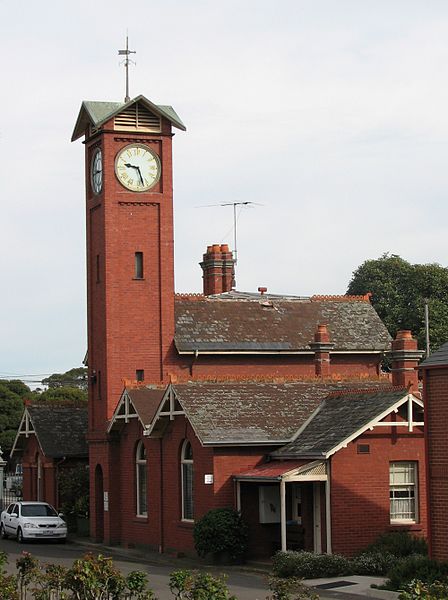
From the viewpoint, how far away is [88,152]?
1864 inches

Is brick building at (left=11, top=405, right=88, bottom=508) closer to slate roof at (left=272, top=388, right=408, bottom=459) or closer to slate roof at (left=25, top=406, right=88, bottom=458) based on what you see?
slate roof at (left=25, top=406, right=88, bottom=458)

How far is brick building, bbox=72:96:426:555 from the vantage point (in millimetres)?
34062

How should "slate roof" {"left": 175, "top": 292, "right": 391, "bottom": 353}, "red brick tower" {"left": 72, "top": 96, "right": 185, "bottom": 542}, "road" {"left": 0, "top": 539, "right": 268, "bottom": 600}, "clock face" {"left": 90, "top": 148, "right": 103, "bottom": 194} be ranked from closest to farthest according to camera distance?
"road" {"left": 0, "top": 539, "right": 268, "bottom": 600}
"red brick tower" {"left": 72, "top": 96, "right": 185, "bottom": 542}
"clock face" {"left": 90, "top": 148, "right": 103, "bottom": 194}
"slate roof" {"left": 175, "top": 292, "right": 391, "bottom": 353}

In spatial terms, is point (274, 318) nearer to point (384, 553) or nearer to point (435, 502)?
point (384, 553)

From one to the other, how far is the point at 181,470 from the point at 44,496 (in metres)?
15.2

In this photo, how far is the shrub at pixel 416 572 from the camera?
1018 inches

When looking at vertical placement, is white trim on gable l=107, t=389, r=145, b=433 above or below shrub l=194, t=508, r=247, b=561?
above

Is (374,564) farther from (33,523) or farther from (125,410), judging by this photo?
(33,523)

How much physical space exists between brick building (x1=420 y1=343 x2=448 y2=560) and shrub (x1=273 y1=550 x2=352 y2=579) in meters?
4.12

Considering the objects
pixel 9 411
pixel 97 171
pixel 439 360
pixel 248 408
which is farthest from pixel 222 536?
pixel 9 411

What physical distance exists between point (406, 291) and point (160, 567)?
45552mm

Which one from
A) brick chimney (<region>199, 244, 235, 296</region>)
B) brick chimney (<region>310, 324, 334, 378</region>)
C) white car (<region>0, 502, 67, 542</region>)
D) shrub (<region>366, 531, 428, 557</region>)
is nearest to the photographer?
shrub (<region>366, 531, 428, 557</region>)

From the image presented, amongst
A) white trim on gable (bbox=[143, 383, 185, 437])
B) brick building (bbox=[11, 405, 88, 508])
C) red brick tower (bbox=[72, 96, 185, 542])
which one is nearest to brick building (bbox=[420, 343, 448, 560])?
white trim on gable (bbox=[143, 383, 185, 437])

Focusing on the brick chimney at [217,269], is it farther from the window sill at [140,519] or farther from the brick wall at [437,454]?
the brick wall at [437,454]
